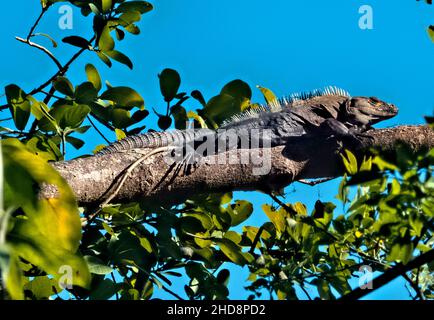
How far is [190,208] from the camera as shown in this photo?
3.99 meters

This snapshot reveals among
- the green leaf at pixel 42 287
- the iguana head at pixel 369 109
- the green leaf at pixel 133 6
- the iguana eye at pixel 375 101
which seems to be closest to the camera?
the green leaf at pixel 42 287

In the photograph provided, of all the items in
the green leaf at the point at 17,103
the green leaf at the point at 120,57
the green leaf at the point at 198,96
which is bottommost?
the green leaf at the point at 17,103

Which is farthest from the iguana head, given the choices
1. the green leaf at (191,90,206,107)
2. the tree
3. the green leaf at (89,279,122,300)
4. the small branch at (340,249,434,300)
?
the small branch at (340,249,434,300)

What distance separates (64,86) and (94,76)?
0.92ft

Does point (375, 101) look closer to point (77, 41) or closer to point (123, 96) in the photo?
point (123, 96)

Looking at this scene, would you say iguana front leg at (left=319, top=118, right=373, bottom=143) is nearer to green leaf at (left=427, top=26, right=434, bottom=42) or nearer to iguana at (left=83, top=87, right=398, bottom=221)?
iguana at (left=83, top=87, right=398, bottom=221)

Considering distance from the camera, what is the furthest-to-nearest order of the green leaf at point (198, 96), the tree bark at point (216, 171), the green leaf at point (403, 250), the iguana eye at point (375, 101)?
the iguana eye at point (375, 101)
the green leaf at point (198, 96)
the tree bark at point (216, 171)
the green leaf at point (403, 250)

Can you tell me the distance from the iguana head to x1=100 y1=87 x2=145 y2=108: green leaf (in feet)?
6.65

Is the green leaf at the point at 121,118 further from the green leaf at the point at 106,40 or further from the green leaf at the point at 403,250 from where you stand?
the green leaf at the point at 403,250

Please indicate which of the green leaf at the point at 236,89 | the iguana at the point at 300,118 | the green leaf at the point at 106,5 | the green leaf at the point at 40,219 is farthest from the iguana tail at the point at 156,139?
the green leaf at the point at 40,219

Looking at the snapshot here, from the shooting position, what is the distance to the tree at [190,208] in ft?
6.36

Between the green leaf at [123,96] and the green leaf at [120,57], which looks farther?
the green leaf at [120,57]

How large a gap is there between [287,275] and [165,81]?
1509 mm

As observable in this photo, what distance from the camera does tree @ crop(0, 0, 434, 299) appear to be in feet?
6.36
